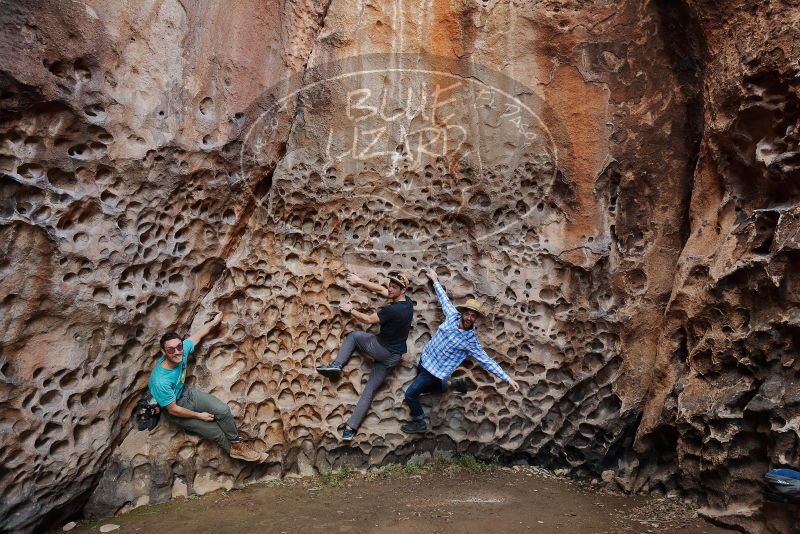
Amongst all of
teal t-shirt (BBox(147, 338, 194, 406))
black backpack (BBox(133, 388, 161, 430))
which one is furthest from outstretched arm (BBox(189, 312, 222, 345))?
black backpack (BBox(133, 388, 161, 430))

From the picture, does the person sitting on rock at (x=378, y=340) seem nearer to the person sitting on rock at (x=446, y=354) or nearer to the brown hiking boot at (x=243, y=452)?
the person sitting on rock at (x=446, y=354)

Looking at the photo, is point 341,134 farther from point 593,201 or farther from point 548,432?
point 548,432

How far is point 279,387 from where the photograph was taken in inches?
207

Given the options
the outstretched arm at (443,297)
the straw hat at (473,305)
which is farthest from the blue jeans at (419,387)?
the straw hat at (473,305)

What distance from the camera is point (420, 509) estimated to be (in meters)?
4.69

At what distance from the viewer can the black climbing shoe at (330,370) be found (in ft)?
17.2

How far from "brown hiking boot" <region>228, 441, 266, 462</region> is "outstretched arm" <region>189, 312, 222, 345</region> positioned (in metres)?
0.83

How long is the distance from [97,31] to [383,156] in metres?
2.27

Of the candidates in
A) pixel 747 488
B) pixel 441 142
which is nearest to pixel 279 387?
pixel 441 142

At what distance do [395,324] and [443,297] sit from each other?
450 millimetres

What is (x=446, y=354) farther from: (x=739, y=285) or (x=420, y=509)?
(x=739, y=285)

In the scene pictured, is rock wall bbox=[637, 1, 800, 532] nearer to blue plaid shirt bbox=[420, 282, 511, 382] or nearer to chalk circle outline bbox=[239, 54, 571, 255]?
chalk circle outline bbox=[239, 54, 571, 255]

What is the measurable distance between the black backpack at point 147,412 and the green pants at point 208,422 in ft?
0.30

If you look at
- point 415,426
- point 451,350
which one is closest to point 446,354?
point 451,350
